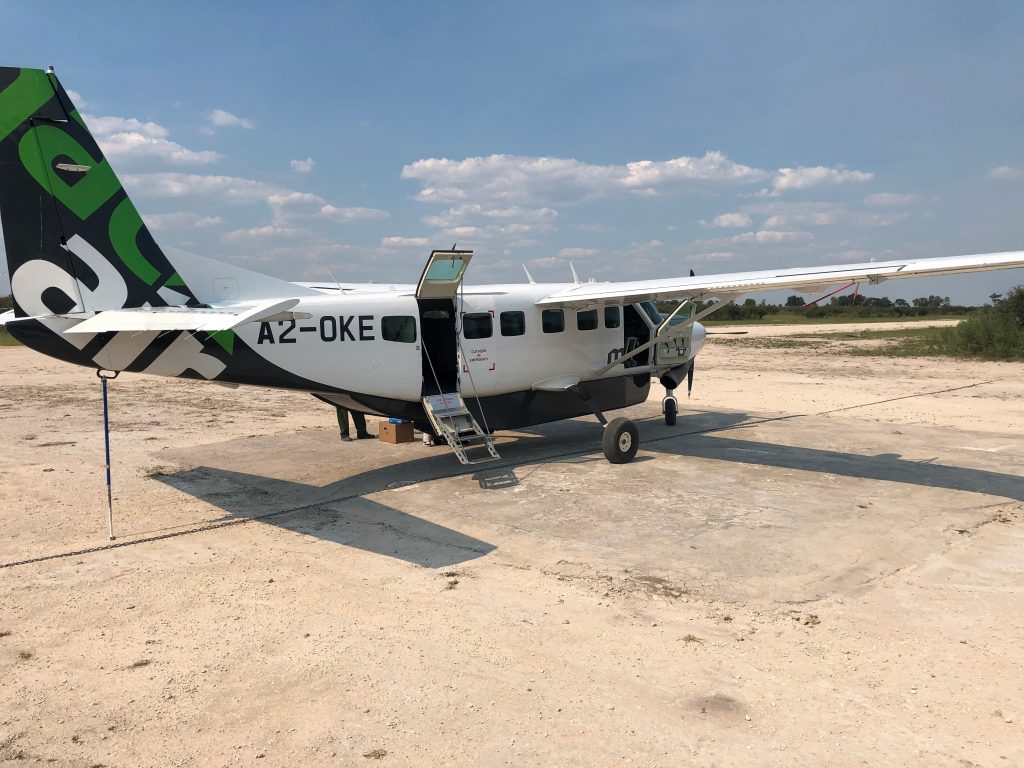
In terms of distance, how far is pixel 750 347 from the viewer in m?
38.5

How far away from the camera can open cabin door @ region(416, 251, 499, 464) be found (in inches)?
395

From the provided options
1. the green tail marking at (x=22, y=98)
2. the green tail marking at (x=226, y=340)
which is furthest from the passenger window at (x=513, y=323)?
the green tail marking at (x=22, y=98)

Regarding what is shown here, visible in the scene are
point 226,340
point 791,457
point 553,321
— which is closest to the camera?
point 226,340

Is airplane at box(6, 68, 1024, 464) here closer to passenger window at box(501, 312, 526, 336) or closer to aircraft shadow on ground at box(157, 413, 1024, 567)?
passenger window at box(501, 312, 526, 336)

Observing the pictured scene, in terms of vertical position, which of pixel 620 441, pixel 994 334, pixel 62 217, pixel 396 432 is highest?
pixel 62 217

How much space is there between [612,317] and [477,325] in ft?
10.2

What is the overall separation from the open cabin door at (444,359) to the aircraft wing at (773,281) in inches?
74.1

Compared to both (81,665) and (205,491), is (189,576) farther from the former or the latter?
(205,491)

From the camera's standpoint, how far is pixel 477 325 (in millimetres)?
10945

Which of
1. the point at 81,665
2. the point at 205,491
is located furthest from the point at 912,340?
the point at 81,665

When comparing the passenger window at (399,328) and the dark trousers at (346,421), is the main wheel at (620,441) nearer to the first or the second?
the passenger window at (399,328)

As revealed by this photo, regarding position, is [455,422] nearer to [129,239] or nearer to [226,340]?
[226,340]

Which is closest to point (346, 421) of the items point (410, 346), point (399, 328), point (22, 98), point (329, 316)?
point (410, 346)

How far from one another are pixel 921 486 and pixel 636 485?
4.06 metres
